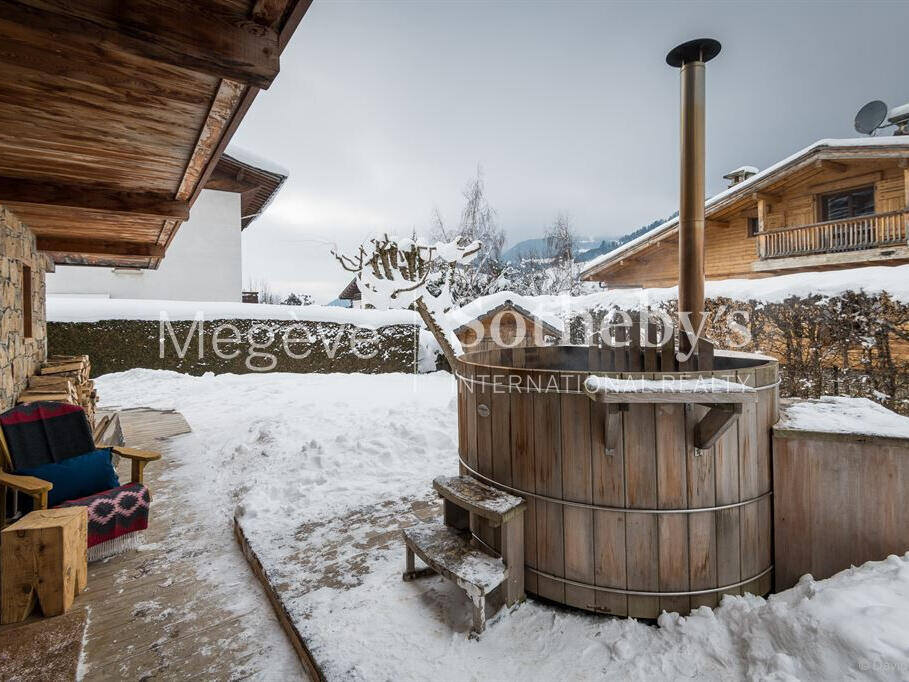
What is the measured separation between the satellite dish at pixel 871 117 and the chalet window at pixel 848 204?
173 cm

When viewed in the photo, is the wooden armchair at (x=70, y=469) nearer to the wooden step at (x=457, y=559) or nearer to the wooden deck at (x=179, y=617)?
the wooden deck at (x=179, y=617)

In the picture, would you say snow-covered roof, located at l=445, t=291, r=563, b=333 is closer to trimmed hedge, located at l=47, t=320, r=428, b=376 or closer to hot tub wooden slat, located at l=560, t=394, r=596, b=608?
trimmed hedge, located at l=47, t=320, r=428, b=376

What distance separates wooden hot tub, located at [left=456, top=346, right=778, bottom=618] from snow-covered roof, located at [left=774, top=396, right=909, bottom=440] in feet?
0.70

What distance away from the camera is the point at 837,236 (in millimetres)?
10258

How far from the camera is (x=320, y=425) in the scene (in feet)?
18.2

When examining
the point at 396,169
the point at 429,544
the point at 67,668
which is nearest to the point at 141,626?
the point at 67,668

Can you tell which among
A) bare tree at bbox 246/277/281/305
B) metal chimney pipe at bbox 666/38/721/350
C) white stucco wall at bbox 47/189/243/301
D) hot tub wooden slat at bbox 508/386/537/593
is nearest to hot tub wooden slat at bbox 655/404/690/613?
hot tub wooden slat at bbox 508/386/537/593

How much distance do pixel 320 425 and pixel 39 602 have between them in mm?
3364

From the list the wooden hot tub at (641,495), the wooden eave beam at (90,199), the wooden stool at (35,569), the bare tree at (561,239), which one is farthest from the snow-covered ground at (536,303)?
the bare tree at (561,239)

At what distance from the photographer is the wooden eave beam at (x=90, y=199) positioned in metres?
3.15

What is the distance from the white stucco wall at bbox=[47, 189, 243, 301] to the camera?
12.4 meters

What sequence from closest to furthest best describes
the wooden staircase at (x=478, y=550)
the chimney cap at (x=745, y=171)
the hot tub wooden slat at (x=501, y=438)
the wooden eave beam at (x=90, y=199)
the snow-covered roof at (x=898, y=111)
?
the wooden staircase at (x=478, y=550) → the hot tub wooden slat at (x=501, y=438) → the wooden eave beam at (x=90, y=199) → the snow-covered roof at (x=898, y=111) → the chimney cap at (x=745, y=171)

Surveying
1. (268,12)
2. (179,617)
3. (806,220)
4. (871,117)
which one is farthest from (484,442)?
(871,117)

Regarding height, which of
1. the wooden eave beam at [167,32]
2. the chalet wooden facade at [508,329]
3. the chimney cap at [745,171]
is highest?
the chimney cap at [745,171]
